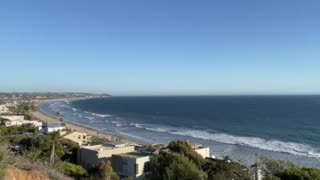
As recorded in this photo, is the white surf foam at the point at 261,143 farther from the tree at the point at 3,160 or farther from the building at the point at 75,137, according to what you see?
the tree at the point at 3,160

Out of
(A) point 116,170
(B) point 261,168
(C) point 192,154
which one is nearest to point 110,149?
(A) point 116,170

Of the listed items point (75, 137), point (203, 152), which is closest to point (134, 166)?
point (203, 152)

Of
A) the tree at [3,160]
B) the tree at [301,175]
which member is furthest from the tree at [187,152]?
the tree at [3,160]

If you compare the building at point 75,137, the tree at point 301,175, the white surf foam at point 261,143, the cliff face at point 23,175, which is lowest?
the white surf foam at point 261,143

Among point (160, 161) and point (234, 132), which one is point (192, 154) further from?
point (234, 132)

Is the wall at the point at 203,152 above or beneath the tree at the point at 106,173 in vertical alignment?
beneath

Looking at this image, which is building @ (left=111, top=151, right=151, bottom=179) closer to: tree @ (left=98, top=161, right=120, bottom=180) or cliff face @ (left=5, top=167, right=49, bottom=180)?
tree @ (left=98, top=161, right=120, bottom=180)

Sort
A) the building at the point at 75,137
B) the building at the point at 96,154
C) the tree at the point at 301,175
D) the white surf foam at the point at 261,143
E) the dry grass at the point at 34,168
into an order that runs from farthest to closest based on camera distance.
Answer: the building at the point at 75,137, the white surf foam at the point at 261,143, the building at the point at 96,154, the tree at the point at 301,175, the dry grass at the point at 34,168

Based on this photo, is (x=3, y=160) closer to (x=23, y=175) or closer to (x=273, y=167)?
(x=23, y=175)
